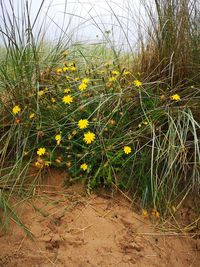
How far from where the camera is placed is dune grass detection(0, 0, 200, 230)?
1.83m

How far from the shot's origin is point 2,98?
220 cm

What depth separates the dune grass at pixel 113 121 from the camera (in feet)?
6.01

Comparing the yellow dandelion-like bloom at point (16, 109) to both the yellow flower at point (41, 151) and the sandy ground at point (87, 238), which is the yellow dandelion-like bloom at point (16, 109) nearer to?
the yellow flower at point (41, 151)

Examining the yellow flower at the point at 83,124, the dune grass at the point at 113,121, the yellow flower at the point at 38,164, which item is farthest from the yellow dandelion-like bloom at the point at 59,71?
the yellow flower at the point at 38,164

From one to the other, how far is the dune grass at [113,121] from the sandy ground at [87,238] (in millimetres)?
91

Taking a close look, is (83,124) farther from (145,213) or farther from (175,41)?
(175,41)

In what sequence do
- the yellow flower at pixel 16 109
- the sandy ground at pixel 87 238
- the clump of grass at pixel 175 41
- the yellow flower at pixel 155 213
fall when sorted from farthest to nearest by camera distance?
the clump of grass at pixel 175 41, the yellow flower at pixel 16 109, the yellow flower at pixel 155 213, the sandy ground at pixel 87 238

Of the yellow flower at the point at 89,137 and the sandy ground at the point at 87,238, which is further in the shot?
the yellow flower at the point at 89,137

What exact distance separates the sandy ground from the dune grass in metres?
0.09

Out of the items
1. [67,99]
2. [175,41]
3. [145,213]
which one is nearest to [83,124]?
[67,99]

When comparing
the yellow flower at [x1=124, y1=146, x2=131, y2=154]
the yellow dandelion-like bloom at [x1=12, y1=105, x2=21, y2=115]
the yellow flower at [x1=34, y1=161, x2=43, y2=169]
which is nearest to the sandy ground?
the yellow flower at [x1=34, y1=161, x2=43, y2=169]

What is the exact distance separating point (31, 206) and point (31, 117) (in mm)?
478

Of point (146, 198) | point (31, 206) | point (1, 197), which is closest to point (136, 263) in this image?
point (146, 198)

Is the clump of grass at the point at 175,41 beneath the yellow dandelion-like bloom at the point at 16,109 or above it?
above
